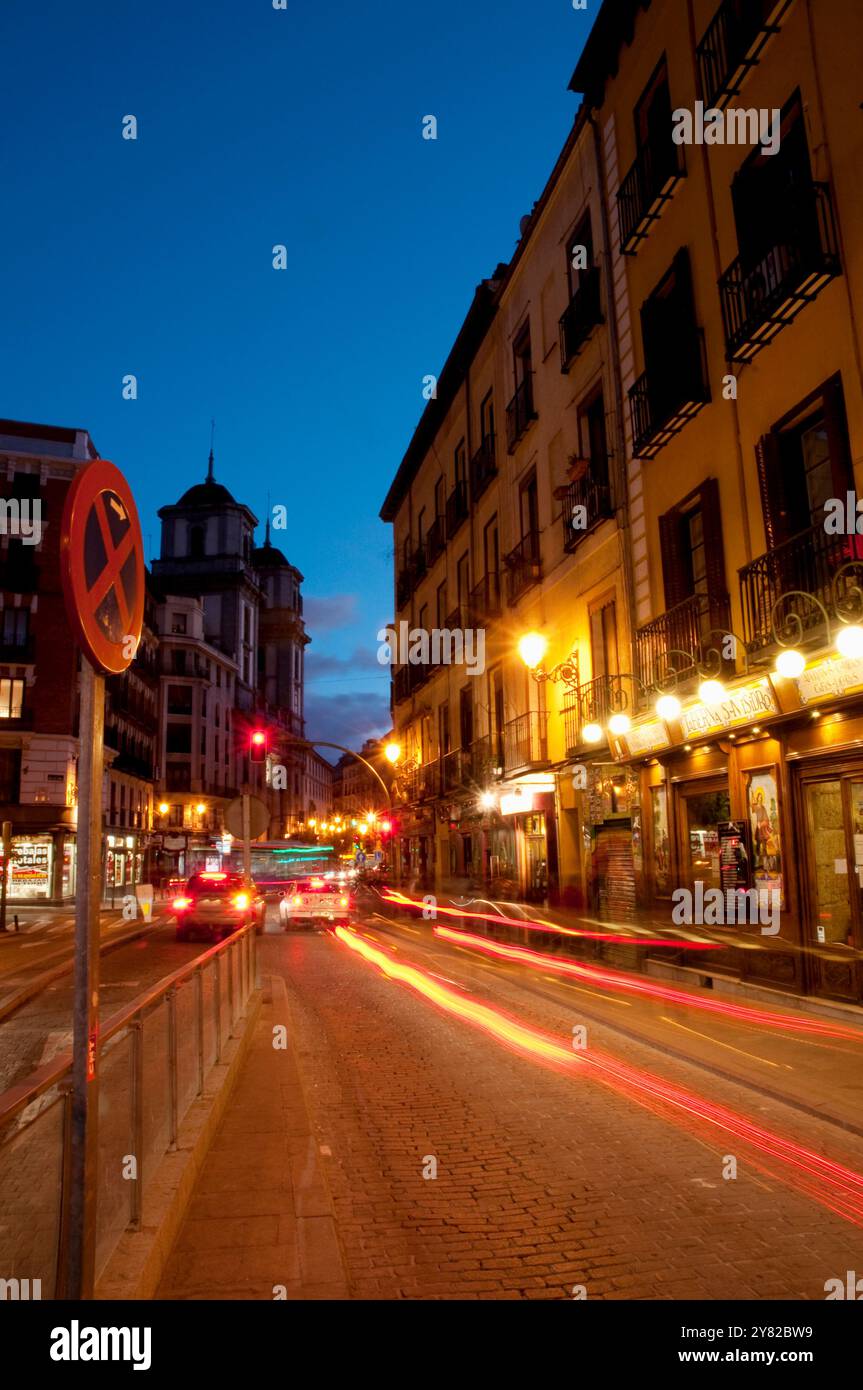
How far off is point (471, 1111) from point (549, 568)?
1702 cm

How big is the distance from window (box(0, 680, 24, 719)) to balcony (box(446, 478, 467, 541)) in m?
22.3

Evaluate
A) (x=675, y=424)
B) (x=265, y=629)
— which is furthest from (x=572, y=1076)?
(x=265, y=629)

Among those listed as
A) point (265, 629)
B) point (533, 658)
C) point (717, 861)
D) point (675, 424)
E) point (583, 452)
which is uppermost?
point (265, 629)

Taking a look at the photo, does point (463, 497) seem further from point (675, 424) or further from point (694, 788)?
point (694, 788)

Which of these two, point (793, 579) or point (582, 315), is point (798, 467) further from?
point (582, 315)

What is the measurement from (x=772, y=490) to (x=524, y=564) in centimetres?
1193

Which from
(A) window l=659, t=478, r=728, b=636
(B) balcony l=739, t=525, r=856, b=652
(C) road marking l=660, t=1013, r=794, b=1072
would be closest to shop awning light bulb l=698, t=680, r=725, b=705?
(B) balcony l=739, t=525, r=856, b=652

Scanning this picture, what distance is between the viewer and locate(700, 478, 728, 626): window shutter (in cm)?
1410

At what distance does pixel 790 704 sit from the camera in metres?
11.7

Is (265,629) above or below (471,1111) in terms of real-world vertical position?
Result: above

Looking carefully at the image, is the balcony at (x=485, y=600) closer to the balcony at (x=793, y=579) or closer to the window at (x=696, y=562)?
the window at (x=696, y=562)
